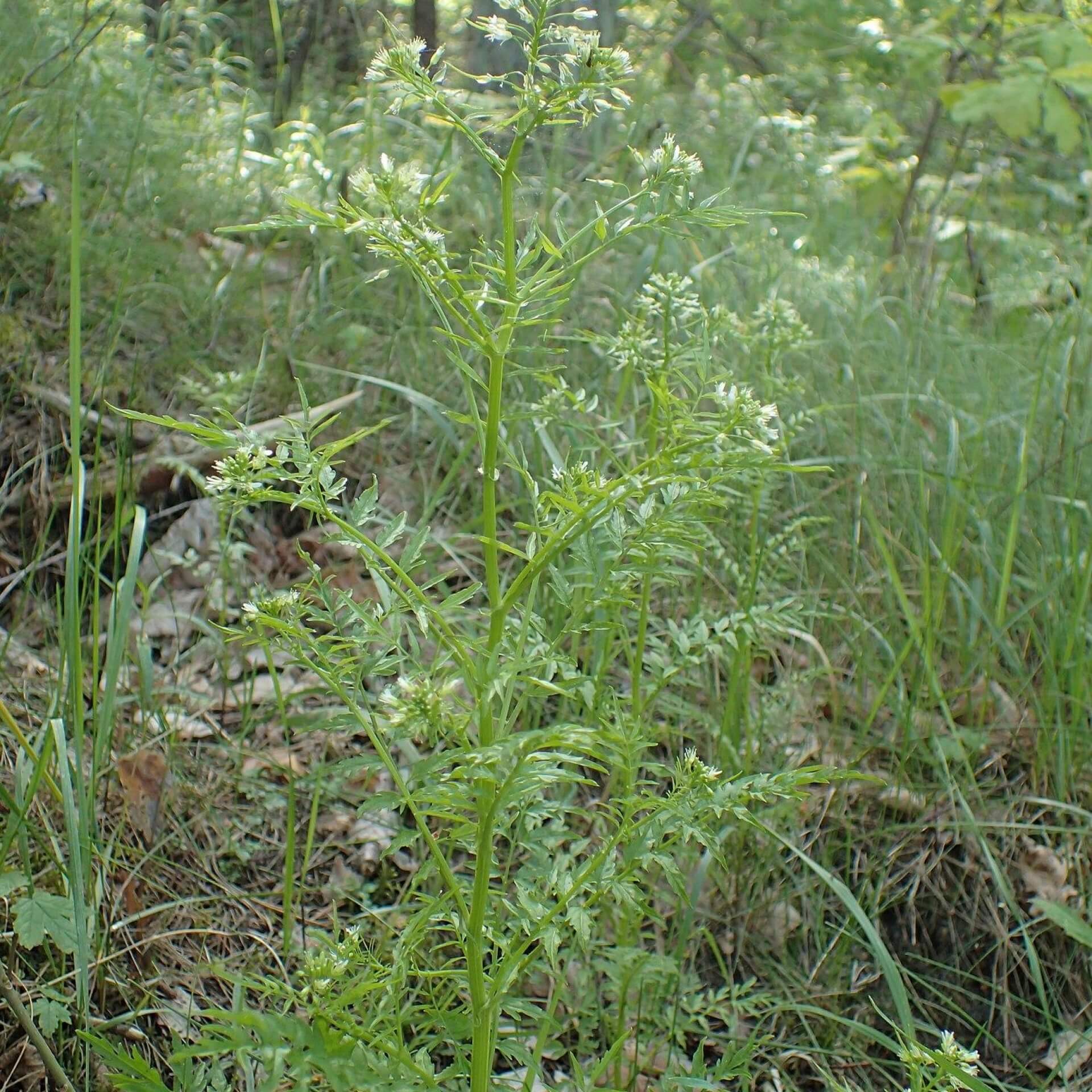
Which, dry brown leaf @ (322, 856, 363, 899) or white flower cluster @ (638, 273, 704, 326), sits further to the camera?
dry brown leaf @ (322, 856, 363, 899)

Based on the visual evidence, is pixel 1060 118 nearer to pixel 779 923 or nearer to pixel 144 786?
pixel 779 923

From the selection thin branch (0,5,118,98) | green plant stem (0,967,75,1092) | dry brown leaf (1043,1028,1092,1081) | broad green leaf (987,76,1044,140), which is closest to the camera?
green plant stem (0,967,75,1092)

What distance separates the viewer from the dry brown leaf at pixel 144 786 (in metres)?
1.91

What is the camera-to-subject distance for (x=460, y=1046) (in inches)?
52.4

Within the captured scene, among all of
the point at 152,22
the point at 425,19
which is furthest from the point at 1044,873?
the point at 152,22

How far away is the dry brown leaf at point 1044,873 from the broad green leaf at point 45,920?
1.78m

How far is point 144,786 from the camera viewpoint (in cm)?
196

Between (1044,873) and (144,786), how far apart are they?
5.90ft

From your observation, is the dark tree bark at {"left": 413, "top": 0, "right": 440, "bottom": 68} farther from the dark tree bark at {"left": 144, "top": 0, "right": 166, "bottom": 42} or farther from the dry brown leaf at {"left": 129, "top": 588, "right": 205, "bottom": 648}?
the dry brown leaf at {"left": 129, "top": 588, "right": 205, "bottom": 648}

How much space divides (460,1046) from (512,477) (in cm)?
163

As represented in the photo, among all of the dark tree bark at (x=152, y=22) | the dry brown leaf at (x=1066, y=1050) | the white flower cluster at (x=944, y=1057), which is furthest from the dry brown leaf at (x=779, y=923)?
the dark tree bark at (x=152, y=22)

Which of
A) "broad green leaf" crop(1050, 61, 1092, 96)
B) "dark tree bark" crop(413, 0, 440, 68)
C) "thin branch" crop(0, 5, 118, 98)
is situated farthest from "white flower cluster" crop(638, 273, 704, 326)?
"dark tree bark" crop(413, 0, 440, 68)

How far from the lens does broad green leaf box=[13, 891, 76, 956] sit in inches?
56.1

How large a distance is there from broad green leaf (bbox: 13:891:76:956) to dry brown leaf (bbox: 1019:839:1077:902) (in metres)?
1.78
